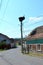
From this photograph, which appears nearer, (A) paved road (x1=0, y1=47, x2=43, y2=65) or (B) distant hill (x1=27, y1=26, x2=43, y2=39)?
(A) paved road (x1=0, y1=47, x2=43, y2=65)

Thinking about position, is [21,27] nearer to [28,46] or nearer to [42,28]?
[28,46]

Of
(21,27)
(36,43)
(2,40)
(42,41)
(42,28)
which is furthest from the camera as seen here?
(2,40)

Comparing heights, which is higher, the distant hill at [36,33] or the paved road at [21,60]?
the distant hill at [36,33]

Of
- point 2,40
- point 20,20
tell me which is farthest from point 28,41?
point 2,40

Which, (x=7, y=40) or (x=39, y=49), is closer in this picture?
(x=39, y=49)

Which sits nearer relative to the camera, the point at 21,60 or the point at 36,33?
the point at 21,60

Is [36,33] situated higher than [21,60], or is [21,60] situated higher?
[36,33]

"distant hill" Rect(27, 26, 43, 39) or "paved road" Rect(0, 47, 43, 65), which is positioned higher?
"distant hill" Rect(27, 26, 43, 39)

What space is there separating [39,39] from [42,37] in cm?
73

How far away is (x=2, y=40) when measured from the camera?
8262 centimetres

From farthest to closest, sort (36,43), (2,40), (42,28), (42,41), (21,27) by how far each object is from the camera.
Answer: (2,40)
(42,28)
(21,27)
(36,43)
(42,41)

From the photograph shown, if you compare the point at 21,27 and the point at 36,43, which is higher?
the point at 21,27

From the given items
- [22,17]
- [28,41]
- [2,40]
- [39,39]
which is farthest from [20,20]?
[2,40]

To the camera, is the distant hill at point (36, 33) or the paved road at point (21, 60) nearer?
the paved road at point (21, 60)
